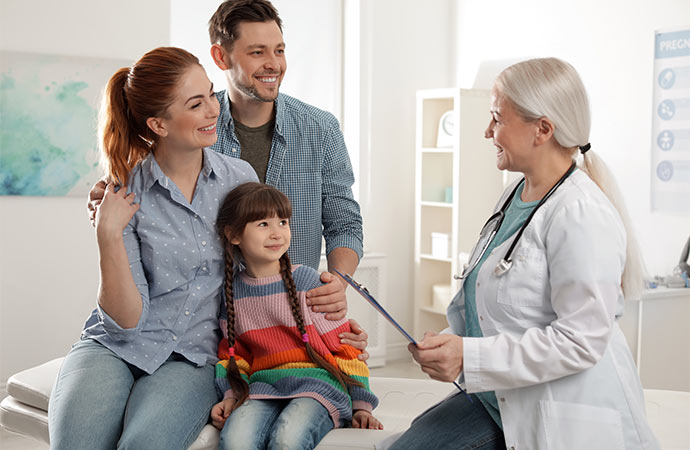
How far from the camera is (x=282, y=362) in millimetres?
1931

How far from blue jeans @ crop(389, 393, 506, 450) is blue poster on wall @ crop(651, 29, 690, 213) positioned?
2.56 m

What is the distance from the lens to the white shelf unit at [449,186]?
15.5 feet

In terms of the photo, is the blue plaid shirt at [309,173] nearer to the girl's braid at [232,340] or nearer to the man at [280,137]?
the man at [280,137]

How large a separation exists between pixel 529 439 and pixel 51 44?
3494mm

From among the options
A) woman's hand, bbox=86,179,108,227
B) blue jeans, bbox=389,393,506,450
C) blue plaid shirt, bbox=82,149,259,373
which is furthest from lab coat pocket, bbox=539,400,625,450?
woman's hand, bbox=86,179,108,227

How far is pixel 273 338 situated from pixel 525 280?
72 centimetres

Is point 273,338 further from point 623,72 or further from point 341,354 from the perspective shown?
point 623,72

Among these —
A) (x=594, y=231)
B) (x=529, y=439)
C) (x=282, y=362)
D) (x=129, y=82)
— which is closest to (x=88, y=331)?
(x=282, y=362)

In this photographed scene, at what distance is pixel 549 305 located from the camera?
1531 millimetres

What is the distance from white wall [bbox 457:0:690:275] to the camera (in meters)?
3.87

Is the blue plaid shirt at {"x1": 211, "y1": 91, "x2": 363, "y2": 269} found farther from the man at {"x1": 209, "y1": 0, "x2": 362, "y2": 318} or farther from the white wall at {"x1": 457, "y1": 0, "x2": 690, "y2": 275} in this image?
the white wall at {"x1": 457, "y1": 0, "x2": 690, "y2": 275}

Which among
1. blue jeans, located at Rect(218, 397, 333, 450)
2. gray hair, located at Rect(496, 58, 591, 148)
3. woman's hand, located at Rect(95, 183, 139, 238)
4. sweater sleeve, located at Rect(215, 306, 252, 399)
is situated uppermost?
gray hair, located at Rect(496, 58, 591, 148)

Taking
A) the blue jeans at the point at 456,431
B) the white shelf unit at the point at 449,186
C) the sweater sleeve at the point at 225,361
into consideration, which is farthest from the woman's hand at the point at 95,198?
the white shelf unit at the point at 449,186

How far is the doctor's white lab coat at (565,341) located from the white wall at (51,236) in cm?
313
